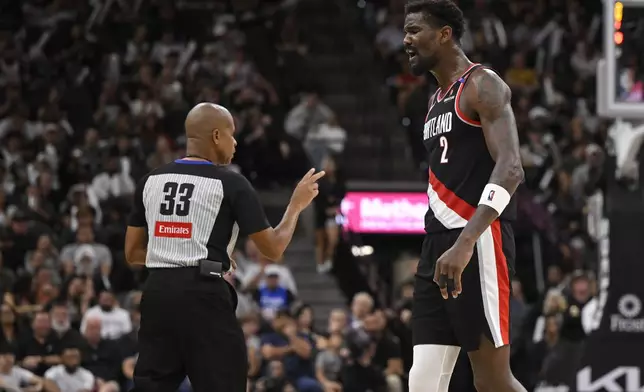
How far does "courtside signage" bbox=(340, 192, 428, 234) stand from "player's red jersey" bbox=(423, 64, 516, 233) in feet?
42.9

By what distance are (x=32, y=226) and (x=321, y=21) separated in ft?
26.4

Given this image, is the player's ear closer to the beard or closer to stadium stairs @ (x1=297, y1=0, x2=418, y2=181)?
the beard

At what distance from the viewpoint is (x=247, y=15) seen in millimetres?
21984

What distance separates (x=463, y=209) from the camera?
19.4ft

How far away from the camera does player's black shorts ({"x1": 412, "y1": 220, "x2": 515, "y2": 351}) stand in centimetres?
577

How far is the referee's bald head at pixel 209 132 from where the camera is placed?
6312mm

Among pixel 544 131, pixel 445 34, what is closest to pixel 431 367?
pixel 445 34

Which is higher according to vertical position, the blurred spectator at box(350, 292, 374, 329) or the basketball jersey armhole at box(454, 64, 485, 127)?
the basketball jersey armhole at box(454, 64, 485, 127)

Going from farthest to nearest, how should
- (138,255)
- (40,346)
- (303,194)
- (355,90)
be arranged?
(355,90)
(40,346)
(138,255)
(303,194)

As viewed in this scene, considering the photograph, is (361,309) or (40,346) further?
(361,309)

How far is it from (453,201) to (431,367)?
2.56 feet

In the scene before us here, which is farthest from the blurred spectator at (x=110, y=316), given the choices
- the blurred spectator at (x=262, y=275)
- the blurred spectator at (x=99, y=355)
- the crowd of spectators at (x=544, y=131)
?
the crowd of spectators at (x=544, y=131)

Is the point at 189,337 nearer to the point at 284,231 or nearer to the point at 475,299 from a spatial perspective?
the point at 284,231

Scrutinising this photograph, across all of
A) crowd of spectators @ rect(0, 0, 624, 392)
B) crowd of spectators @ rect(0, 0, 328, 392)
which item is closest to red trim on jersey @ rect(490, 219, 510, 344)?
crowd of spectators @ rect(0, 0, 624, 392)
